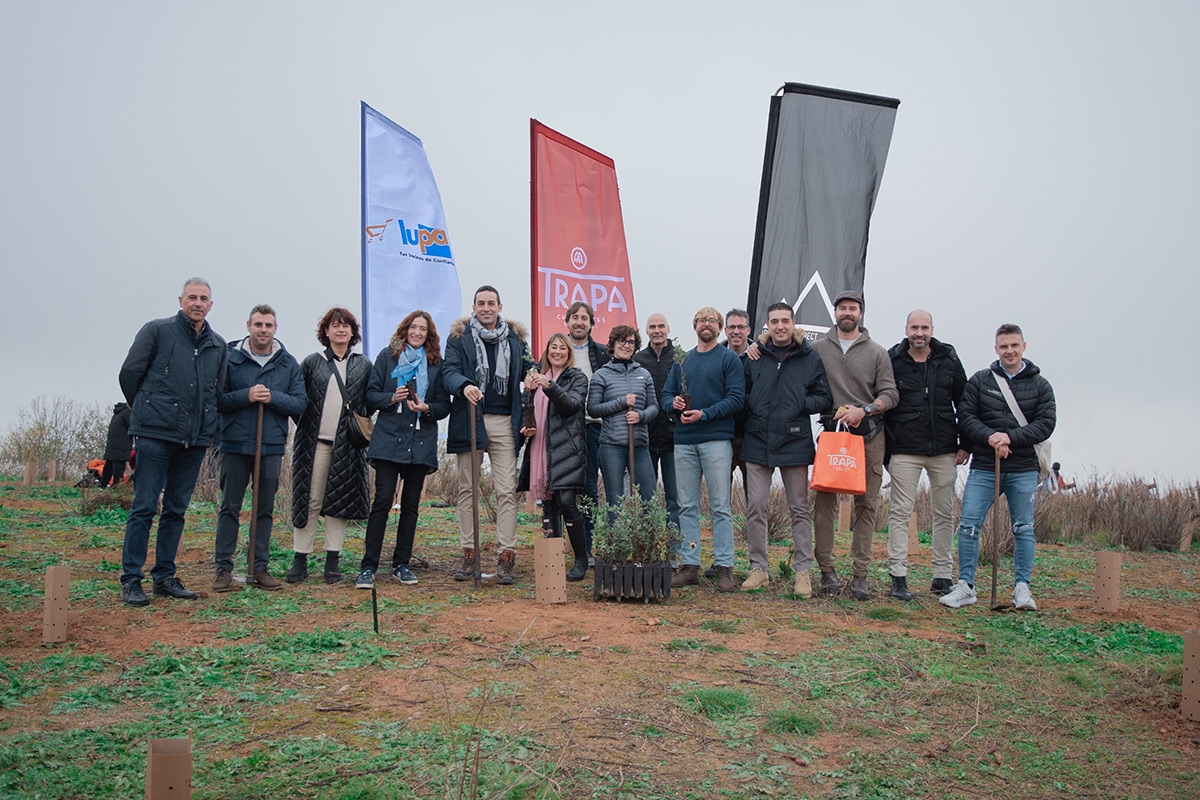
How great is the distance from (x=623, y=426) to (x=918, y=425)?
7.16 feet

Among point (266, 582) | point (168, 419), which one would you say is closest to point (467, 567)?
point (266, 582)

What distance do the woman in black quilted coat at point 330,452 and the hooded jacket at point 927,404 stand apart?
394 cm

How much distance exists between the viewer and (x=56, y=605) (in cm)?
447

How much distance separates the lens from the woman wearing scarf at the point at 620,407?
21.8ft

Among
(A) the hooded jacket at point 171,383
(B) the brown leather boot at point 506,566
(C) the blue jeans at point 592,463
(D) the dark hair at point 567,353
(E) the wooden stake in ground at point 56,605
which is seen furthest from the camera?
(C) the blue jeans at point 592,463

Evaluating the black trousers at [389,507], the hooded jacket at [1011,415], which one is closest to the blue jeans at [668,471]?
the black trousers at [389,507]

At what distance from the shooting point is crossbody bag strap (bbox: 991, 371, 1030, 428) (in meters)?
6.19

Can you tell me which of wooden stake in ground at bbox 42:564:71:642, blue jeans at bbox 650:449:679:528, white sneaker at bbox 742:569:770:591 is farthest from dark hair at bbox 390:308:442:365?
white sneaker at bbox 742:569:770:591

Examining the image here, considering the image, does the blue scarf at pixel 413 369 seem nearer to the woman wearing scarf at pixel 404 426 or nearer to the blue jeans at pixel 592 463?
the woman wearing scarf at pixel 404 426

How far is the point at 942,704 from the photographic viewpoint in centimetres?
392

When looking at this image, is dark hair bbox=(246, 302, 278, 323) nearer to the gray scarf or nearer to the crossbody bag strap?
the gray scarf

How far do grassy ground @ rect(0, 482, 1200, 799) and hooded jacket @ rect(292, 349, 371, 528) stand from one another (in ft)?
1.91

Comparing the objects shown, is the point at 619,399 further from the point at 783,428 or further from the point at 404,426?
the point at 404,426

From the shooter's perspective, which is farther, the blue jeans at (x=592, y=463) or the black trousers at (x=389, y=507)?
the blue jeans at (x=592, y=463)
